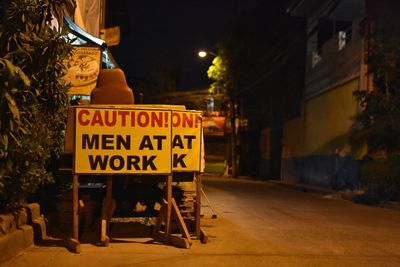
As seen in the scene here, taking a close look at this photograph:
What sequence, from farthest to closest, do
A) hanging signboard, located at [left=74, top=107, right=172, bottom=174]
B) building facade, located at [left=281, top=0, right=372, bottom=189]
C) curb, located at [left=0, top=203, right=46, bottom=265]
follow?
building facade, located at [left=281, top=0, right=372, bottom=189] < hanging signboard, located at [left=74, top=107, right=172, bottom=174] < curb, located at [left=0, top=203, right=46, bottom=265]

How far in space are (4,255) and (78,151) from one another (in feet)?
6.08

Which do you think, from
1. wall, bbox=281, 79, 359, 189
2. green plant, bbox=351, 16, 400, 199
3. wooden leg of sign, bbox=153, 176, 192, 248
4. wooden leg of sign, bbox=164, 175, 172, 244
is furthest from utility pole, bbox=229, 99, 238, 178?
wooden leg of sign, bbox=164, 175, 172, 244

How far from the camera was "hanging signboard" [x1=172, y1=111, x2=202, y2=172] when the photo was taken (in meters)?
8.25

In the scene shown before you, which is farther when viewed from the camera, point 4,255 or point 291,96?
point 291,96

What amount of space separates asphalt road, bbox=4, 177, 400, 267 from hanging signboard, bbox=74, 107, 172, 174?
1.17 meters

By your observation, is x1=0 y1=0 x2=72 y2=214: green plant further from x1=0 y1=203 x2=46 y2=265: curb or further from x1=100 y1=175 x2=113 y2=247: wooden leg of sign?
x1=100 y1=175 x2=113 y2=247: wooden leg of sign

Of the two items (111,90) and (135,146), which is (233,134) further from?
(135,146)

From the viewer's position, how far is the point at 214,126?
4059 centimetres

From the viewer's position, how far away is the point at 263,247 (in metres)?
8.28

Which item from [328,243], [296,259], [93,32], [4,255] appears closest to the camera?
[4,255]

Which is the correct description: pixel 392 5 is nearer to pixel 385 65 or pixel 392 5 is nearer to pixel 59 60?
pixel 385 65

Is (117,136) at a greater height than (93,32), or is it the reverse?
(93,32)

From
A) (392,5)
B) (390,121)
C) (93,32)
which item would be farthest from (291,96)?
(93,32)

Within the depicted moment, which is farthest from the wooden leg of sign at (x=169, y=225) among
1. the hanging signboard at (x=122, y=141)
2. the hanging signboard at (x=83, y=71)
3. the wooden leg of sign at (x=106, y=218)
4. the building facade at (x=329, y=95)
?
the building facade at (x=329, y=95)
